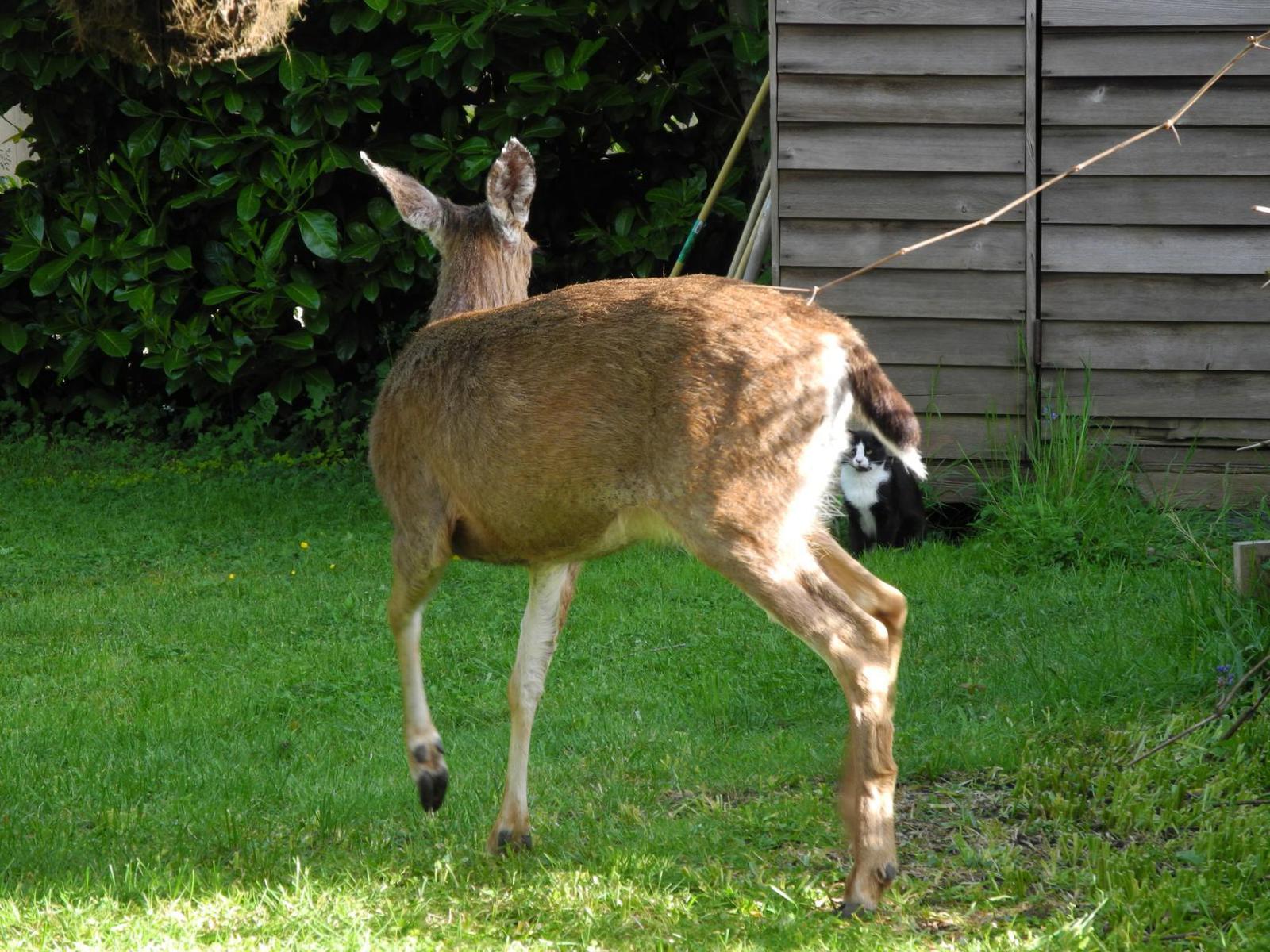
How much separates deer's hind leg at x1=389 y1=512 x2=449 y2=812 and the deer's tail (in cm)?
116

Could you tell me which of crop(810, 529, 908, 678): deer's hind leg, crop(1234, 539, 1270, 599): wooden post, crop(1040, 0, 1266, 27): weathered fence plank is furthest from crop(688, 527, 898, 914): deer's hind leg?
crop(1040, 0, 1266, 27): weathered fence plank

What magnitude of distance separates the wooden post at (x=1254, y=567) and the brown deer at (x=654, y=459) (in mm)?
1854

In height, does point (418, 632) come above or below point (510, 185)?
below

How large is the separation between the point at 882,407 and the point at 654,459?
0.61 m

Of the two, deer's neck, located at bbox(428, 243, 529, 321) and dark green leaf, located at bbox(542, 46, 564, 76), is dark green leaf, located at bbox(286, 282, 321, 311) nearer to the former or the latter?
dark green leaf, located at bbox(542, 46, 564, 76)

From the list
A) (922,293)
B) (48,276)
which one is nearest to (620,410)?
(922,293)

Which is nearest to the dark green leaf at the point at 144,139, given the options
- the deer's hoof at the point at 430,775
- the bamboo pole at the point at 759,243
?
the bamboo pole at the point at 759,243

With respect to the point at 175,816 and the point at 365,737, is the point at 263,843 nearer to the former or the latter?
the point at 175,816

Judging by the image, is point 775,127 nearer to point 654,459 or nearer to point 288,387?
point 288,387

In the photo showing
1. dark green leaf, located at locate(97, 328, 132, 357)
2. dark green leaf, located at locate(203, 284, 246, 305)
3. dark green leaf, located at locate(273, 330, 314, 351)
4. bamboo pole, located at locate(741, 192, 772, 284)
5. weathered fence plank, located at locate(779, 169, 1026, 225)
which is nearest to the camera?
weathered fence plank, located at locate(779, 169, 1026, 225)

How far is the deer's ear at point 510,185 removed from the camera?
5.12 meters

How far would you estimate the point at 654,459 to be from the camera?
3.75 m

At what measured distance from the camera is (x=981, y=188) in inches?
317

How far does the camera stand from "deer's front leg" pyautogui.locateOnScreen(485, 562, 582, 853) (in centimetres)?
431
